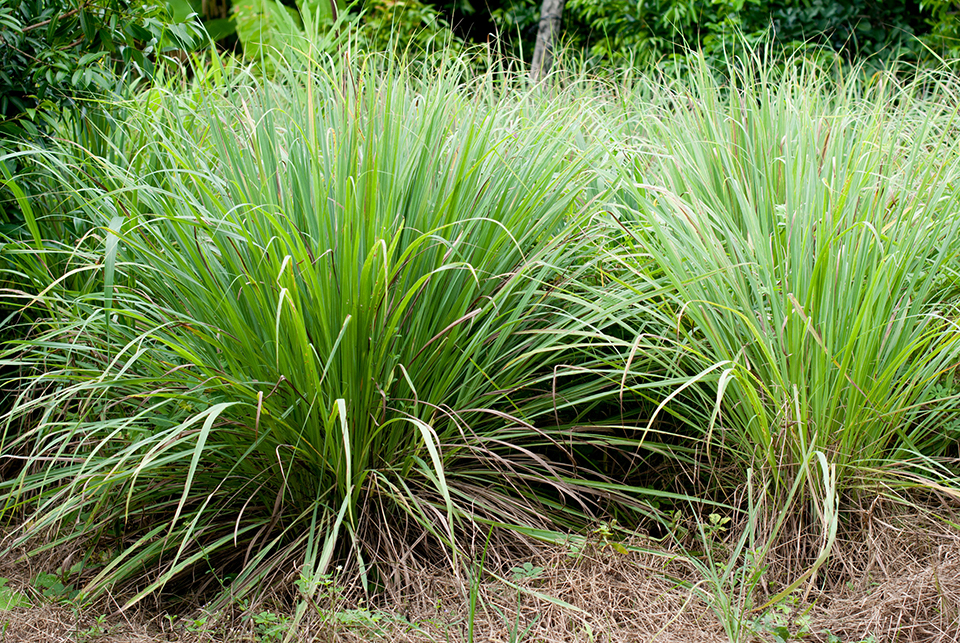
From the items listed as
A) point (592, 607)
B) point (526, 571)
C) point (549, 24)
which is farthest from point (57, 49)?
point (549, 24)

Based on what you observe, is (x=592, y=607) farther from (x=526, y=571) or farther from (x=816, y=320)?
(x=816, y=320)

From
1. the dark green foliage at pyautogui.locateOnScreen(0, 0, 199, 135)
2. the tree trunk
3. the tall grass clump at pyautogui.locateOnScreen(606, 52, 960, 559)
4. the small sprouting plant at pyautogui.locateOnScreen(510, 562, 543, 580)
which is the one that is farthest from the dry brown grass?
the tree trunk

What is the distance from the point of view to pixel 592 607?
1776mm

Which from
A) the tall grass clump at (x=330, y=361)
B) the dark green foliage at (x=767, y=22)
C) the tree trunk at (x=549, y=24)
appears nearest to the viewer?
the tall grass clump at (x=330, y=361)

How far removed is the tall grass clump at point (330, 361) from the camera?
1.81 metres

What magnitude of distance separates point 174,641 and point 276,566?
261 millimetres

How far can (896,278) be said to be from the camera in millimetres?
1896

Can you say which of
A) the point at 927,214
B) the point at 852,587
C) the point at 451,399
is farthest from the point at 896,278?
the point at 451,399

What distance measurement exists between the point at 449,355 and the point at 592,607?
0.68 m

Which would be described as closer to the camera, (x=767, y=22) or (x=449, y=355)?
(x=449, y=355)

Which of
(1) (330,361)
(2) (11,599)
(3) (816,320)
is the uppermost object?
(3) (816,320)

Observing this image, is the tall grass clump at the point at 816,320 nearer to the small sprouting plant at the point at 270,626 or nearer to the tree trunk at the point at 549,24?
the small sprouting plant at the point at 270,626

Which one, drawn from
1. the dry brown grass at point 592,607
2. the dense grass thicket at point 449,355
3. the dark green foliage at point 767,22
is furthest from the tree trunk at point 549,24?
the dry brown grass at point 592,607

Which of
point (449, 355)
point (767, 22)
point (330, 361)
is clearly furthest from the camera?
point (767, 22)
